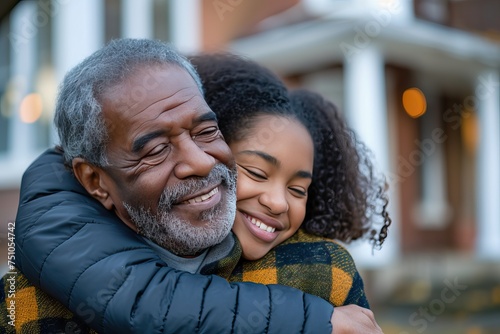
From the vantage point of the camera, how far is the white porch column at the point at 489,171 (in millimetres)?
14602

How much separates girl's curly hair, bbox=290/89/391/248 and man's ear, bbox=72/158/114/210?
0.70m

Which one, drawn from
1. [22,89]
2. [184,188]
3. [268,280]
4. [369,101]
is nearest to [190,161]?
[184,188]

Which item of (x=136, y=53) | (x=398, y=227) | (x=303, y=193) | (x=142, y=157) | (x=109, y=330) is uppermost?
(x=136, y=53)

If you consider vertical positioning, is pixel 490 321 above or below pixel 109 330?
below

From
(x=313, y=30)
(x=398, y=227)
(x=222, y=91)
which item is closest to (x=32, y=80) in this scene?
(x=313, y=30)

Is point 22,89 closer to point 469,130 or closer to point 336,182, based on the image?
point 336,182

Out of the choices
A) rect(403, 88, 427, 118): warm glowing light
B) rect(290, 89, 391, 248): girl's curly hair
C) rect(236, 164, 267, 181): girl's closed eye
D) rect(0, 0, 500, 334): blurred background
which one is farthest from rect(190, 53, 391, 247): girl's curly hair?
rect(403, 88, 427, 118): warm glowing light

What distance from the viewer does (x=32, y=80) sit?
1146 cm

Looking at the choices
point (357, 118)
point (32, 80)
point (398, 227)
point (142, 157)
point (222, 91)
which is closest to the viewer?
point (142, 157)

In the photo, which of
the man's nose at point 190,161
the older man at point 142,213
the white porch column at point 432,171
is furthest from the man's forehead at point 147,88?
the white porch column at point 432,171

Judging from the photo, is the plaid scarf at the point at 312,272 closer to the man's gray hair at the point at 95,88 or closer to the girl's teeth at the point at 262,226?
the girl's teeth at the point at 262,226

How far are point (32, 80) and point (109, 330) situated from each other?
10.3 metres

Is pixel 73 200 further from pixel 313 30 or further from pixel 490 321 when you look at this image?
pixel 313 30

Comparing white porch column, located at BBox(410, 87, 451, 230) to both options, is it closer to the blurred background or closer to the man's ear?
the blurred background
